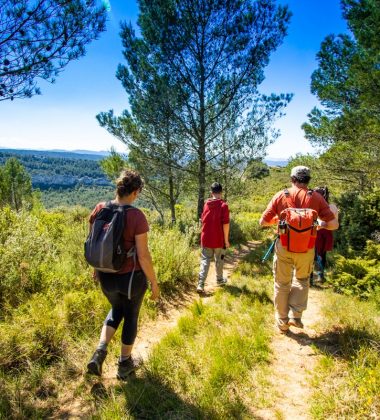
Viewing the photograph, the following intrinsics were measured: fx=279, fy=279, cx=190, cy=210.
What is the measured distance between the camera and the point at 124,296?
267 centimetres

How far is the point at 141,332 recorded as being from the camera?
12.1 feet

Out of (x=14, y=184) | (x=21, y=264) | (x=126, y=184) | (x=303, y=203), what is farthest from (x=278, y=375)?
(x=14, y=184)

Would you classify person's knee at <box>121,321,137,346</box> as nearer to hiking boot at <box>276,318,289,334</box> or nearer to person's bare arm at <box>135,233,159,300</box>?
person's bare arm at <box>135,233,159,300</box>

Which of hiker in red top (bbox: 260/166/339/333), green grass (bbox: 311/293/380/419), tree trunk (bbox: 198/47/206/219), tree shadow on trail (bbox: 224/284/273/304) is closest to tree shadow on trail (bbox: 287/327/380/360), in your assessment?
green grass (bbox: 311/293/380/419)

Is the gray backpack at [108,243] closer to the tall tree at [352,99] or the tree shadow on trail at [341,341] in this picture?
the tree shadow on trail at [341,341]

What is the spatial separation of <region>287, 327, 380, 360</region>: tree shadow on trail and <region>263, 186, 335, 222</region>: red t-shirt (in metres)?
1.33

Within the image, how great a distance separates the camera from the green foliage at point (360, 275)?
15.1 ft

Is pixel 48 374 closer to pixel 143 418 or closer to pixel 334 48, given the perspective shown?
pixel 143 418

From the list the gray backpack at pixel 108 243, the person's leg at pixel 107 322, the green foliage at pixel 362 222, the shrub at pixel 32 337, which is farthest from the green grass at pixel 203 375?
the green foliage at pixel 362 222

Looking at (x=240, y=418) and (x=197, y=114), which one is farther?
(x=197, y=114)

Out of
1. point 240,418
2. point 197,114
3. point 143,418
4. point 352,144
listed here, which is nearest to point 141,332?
point 143,418

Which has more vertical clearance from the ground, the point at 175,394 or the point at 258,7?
the point at 258,7

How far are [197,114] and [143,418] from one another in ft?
27.9

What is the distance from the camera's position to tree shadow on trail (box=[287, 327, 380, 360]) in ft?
9.52
